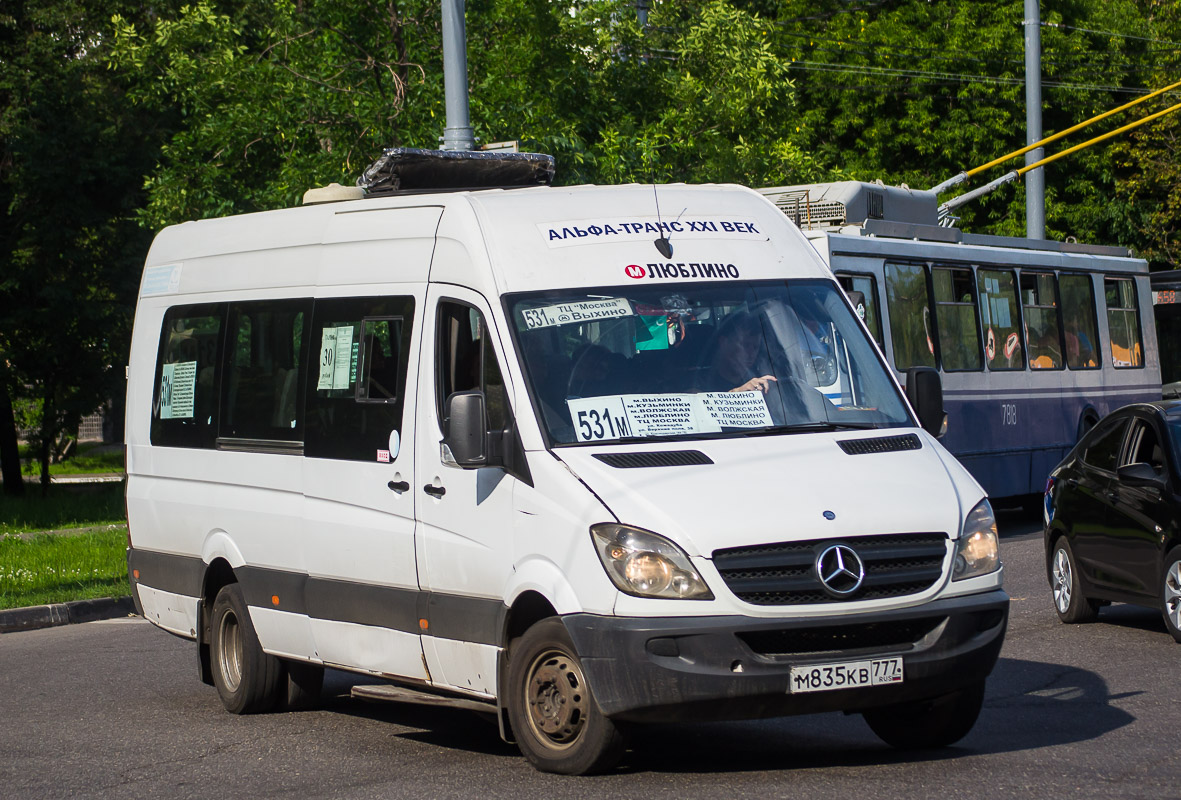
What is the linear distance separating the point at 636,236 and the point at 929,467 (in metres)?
1.76

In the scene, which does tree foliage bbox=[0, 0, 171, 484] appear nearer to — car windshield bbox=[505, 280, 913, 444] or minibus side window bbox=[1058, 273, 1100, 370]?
minibus side window bbox=[1058, 273, 1100, 370]

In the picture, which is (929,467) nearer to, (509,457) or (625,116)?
(509,457)

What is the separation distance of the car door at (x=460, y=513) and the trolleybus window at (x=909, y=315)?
35.5ft

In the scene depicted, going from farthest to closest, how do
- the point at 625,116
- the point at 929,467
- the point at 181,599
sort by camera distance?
the point at 625,116
the point at 181,599
the point at 929,467

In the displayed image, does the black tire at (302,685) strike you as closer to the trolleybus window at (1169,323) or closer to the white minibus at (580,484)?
the white minibus at (580,484)

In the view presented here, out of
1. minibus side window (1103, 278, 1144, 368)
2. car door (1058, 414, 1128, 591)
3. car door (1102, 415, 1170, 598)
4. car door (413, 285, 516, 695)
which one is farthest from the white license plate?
minibus side window (1103, 278, 1144, 368)

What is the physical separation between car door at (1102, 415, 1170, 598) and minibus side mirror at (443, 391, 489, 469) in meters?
5.35

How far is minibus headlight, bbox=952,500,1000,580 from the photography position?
7.01 m

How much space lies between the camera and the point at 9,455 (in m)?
33.8

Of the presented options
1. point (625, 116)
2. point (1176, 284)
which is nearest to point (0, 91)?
point (625, 116)

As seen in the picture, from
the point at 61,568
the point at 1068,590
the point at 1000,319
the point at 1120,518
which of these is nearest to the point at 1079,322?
→ the point at 1000,319

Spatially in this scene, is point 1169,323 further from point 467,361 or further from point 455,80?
point 467,361

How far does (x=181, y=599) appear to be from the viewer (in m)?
10.2

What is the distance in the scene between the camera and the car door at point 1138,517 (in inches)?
428
